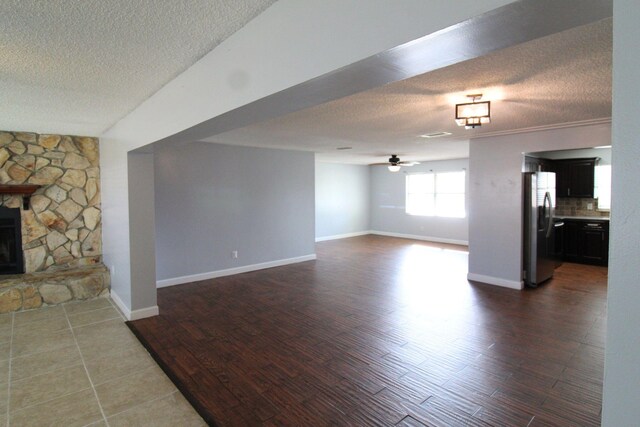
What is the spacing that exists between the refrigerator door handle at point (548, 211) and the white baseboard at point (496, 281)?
1.04 m

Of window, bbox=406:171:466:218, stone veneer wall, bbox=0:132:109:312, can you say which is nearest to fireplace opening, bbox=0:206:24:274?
stone veneer wall, bbox=0:132:109:312

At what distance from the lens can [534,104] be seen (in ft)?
10.9

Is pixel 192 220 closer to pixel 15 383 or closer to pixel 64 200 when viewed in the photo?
pixel 64 200

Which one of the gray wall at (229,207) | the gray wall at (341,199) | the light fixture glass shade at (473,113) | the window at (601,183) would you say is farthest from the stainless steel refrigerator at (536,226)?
the gray wall at (341,199)

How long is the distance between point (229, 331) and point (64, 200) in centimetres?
338

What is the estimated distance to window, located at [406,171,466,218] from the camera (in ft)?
31.2

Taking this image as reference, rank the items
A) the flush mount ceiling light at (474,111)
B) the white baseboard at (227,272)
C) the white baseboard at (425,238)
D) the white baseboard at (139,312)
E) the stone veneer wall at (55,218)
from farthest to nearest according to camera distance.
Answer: the white baseboard at (425,238)
the white baseboard at (227,272)
the stone veneer wall at (55,218)
the white baseboard at (139,312)
the flush mount ceiling light at (474,111)

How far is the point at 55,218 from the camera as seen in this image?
192 inches

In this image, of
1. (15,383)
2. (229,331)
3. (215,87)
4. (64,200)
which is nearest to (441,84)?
(215,87)

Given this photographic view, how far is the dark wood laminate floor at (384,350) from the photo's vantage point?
7.82 feet

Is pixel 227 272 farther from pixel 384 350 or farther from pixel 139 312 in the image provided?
pixel 384 350

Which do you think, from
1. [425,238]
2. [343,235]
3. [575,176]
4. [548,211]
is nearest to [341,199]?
[343,235]

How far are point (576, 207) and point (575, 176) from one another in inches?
27.4

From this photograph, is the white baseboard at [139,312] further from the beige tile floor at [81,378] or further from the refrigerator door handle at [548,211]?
the refrigerator door handle at [548,211]
